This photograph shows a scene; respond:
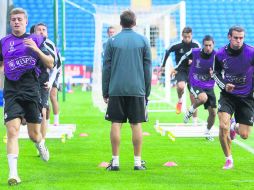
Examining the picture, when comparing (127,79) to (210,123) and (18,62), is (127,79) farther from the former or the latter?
(210,123)

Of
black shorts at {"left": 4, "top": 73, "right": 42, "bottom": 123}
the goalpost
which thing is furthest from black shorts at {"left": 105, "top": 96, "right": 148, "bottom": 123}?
the goalpost

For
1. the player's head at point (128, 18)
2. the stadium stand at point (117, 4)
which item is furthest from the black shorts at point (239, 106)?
the stadium stand at point (117, 4)

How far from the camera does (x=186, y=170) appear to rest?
9500 mm

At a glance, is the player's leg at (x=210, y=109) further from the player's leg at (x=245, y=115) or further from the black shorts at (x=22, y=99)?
the black shorts at (x=22, y=99)

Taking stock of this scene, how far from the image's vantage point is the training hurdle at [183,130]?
13.6 meters

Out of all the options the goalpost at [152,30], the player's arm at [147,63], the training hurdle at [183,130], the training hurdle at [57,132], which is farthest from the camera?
the goalpost at [152,30]

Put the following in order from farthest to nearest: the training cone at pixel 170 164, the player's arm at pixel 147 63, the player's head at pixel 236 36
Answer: the training cone at pixel 170 164 < the player's arm at pixel 147 63 < the player's head at pixel 236 36

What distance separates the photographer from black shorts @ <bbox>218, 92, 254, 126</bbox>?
31.9 ft

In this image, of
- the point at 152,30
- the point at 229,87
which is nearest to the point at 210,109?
the point at 229,87

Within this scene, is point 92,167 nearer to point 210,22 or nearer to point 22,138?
point 22,138

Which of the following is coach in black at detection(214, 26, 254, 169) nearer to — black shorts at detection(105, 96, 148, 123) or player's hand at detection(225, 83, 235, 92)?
player's hand at detection(225, 83, 235, 92)

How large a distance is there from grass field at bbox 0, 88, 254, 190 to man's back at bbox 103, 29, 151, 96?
1018mm

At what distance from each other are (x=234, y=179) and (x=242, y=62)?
1641 millimetres

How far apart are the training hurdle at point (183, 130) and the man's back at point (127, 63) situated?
164 inches
